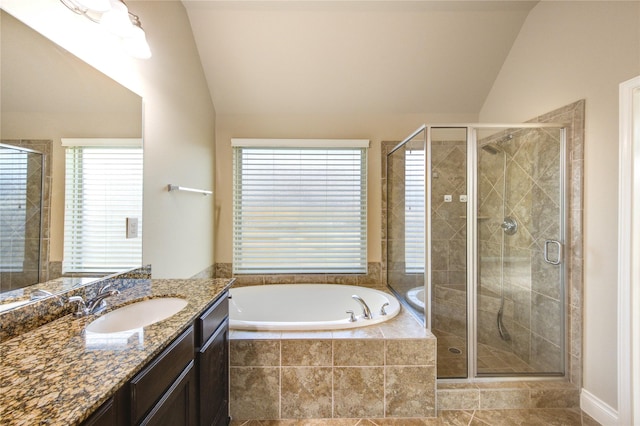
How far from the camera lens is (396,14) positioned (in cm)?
212

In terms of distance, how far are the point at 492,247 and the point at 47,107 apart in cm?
256

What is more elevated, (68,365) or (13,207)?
(13,207)

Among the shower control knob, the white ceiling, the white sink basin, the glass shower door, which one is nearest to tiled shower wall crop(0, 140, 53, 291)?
the white sink basin

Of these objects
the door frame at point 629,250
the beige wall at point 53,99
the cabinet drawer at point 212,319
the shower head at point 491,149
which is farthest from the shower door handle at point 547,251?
the beige wall at point 53,99

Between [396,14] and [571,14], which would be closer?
[571,14]

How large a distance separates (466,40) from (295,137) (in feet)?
5.53

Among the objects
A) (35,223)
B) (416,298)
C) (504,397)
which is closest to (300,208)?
(416,298)

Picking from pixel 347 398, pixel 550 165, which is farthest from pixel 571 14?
pixel 347 398

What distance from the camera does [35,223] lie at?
37.7 inches

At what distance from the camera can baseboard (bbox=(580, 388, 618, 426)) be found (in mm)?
1533

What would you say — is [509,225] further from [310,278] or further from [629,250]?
[310,278]

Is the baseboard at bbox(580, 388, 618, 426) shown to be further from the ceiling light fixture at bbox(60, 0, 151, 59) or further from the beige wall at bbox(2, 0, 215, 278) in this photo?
the ceiling light fixture at bbox(60, 0, 151, 59)

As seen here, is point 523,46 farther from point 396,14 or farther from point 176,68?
point 176,68

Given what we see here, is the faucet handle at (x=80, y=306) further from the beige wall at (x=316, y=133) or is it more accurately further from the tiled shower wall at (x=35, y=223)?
the beige wall at (x=316, y=133)
